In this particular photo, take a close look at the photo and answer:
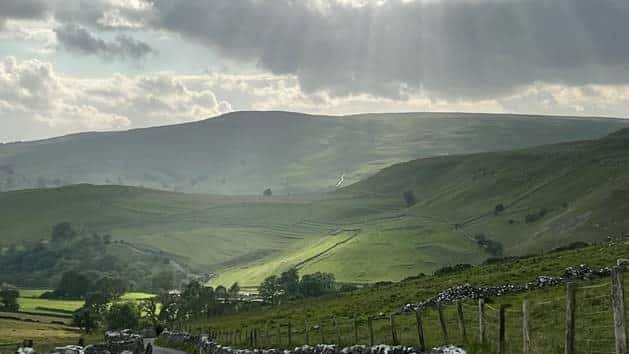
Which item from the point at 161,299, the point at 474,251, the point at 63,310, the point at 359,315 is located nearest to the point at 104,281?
the point at 161,299

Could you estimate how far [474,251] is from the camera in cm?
18512

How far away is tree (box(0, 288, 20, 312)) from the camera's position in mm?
143250

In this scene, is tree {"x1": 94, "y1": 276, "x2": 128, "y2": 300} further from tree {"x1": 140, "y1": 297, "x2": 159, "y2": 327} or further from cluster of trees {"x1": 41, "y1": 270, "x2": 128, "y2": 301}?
tree {"x1": 140, "y1": 297, "x2": 159, "y2": 327}

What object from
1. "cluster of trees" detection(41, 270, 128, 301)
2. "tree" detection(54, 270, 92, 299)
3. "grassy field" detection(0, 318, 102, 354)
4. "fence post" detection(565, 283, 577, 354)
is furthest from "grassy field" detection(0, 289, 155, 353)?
"fence post" detection(565, 283, 577, 354)

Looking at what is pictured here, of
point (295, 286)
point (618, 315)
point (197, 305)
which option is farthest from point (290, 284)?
point (618, 315)

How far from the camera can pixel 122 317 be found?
133 m

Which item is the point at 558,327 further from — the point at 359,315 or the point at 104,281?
the point at 104,281

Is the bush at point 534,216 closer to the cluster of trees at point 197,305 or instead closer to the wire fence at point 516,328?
the cluster of trees at point 197,305

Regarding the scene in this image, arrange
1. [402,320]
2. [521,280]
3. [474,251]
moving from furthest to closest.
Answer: [474,251]
[521,280]
[402,320]

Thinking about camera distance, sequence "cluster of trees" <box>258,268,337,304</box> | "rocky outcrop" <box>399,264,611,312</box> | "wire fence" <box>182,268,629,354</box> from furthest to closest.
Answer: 1. "cluster of trees" <box>258,268,337,304</box>
2. "rocky outcrop" <box>399,264,611,312</box>
3. "wire fence" <box>182,268,629,354</box>

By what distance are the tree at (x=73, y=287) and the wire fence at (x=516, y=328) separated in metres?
154

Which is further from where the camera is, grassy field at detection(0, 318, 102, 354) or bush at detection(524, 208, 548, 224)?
bush at detection(524, 208, 548, 224)

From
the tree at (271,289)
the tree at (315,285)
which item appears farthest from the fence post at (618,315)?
the tree at (271,289)

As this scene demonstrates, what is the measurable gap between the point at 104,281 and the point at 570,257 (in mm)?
157998
